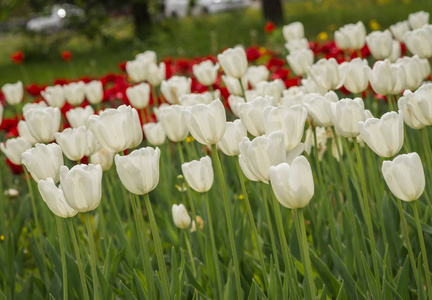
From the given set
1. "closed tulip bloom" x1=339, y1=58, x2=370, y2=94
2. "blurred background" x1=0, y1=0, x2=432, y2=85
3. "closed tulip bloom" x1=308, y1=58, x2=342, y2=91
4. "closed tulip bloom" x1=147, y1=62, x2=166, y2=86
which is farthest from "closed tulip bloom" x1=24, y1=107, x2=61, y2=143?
"blurred background" x1=0, y1=0, x2=432, y2=85

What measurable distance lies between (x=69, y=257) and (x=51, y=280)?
0.60 ft

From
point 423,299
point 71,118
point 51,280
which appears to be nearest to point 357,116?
point 423,299

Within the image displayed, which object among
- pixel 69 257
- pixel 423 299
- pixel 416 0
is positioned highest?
pixel 416 0

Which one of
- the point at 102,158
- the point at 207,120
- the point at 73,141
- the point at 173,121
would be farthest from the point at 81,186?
the point at 102,158

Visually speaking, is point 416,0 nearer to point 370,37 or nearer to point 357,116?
point 370,37

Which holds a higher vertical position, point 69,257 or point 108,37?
point 108,37

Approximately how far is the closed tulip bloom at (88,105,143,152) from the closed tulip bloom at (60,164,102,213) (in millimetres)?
245

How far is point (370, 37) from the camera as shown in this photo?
3385mm

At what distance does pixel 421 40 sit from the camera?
10.4ft

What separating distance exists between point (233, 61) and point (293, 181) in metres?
1.72

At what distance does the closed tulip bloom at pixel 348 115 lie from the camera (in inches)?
79.3

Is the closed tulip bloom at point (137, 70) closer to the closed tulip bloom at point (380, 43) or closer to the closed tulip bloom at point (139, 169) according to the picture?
the closed tulip bloom at point (380, 43)

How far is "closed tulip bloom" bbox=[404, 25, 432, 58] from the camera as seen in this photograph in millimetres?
3146

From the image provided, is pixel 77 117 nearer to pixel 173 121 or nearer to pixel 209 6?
pixel 173 121
